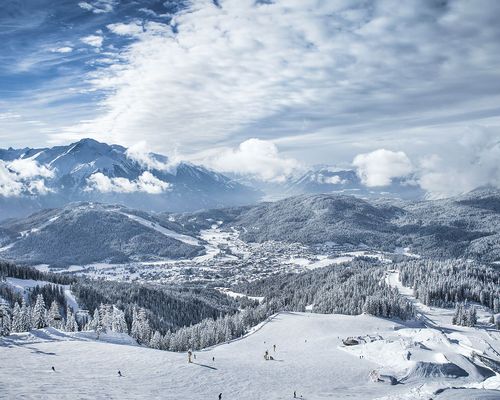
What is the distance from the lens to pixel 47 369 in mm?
62031

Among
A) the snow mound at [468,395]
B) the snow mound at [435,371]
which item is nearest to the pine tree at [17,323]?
the snow mound at [435,371]

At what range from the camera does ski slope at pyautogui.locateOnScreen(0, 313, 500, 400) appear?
56.9 m

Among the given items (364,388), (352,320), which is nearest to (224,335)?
(352,320)

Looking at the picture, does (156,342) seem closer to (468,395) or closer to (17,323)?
(17,323)

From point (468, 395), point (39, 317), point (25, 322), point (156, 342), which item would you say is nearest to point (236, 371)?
point (468, 395)

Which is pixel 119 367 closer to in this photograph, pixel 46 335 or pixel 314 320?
pixel 46 335

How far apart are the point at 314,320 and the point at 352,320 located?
14.0 meters

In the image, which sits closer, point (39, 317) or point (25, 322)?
point (25, 322)

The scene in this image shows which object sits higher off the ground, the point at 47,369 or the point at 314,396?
the point at 47,369

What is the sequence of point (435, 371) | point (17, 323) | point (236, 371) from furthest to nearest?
point (17, 323), point (435, 371), point (236, 371)

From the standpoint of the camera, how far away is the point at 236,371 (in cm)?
7762

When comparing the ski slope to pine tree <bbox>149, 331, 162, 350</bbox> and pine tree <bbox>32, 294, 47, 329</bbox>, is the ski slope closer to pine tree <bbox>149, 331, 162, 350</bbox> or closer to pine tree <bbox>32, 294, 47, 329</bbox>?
pine tree <bbox>149, 331, 162, 350</bbox>

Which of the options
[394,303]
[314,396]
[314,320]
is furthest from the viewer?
[394,303]

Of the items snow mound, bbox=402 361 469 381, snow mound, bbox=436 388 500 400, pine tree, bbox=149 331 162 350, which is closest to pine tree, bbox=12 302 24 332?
pine tree, bbox=149 331 162 350
